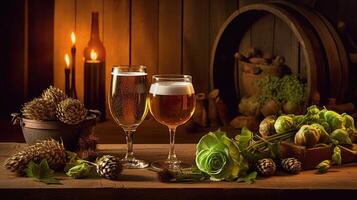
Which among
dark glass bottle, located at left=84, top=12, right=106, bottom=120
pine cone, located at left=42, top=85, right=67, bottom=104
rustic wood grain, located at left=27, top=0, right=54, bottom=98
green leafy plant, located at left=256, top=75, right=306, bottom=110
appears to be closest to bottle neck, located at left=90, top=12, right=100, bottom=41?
dark glass bottle, located at left=84, top=12, right=106, bottom=120

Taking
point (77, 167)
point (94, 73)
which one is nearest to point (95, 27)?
point (94, 73)

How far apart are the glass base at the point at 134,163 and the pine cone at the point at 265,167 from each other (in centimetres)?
23

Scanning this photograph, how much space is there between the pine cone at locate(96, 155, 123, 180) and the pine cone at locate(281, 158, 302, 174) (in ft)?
1.03

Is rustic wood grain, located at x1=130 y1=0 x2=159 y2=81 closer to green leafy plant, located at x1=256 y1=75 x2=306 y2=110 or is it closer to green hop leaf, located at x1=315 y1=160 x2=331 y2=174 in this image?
A: green leafy plant, located at x1=256 y1=75 x2=306 y2=110

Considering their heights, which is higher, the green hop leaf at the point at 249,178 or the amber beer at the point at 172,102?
the amber beer at the point at 172,102

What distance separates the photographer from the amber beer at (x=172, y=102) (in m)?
1.29

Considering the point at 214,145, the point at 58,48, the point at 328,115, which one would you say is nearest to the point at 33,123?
the point at 214,145

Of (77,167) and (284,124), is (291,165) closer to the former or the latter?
(284,124)

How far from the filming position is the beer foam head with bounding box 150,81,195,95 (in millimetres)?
1287

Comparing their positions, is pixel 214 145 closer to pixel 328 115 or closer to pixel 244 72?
pixel 328 115

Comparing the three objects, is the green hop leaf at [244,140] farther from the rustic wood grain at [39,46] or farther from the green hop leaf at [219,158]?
the rustic wood grain at [39,46]

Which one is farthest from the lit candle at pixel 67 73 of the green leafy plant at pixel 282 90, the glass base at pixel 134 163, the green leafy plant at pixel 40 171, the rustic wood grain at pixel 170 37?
the green leafy plant at pixel 40 171

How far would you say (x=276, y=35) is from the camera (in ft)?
9.91
